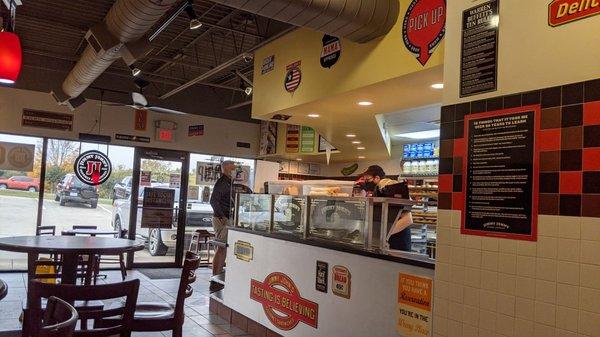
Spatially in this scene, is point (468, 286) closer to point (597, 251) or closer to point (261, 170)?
point (597, 251)

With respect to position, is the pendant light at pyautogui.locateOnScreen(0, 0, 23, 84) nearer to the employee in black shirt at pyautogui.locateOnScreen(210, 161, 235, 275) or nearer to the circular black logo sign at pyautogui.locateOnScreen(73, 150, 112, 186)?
the employee in black shirt at pyautogui.locateOnScreen(210, 161, 235, 275)

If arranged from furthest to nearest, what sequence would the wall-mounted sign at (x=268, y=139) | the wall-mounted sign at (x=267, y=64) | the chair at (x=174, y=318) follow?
the wall-mounted sign at (x=268, y=139) < the wall-mounted sign at (x=267, y=64) < the chair at (x=174, y=318)

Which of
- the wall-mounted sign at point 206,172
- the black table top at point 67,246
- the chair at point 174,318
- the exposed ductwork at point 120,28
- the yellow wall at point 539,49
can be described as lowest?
the chair at point 174,318

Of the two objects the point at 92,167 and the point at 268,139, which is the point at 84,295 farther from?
the point at 268,139

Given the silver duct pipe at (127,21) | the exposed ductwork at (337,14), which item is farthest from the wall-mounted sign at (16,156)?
the exposed ductwork at (337,14)

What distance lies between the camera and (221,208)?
699 centimetres

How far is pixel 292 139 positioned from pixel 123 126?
11.0 feet

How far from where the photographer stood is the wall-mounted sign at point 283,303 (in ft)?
13.6

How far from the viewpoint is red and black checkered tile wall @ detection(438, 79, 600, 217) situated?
1957 millimetres

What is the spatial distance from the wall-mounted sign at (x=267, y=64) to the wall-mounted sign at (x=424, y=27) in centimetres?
232

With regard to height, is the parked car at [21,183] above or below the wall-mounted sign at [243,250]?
above

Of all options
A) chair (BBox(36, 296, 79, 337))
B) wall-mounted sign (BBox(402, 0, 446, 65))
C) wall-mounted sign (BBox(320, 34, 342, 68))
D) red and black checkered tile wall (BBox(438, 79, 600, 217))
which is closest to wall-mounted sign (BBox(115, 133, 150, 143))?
wall-mounted sign (BBox(320, 34, 342, 68))

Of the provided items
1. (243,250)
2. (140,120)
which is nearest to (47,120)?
(140,120)

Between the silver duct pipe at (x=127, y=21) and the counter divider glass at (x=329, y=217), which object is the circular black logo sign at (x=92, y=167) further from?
the counter divider glass at (x=329, y=217)
